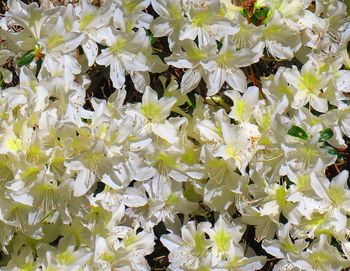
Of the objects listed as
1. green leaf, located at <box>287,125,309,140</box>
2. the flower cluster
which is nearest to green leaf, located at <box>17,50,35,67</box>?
the flower cluster

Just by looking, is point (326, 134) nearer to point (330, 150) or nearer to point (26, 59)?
point (330, 150)

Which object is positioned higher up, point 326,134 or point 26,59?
point 26,59

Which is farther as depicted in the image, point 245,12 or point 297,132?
point 245,12

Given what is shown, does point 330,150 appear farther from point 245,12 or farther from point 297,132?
point 245,12

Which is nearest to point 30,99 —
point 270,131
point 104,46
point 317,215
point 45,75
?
point 45,75

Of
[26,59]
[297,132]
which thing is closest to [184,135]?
[297,132]

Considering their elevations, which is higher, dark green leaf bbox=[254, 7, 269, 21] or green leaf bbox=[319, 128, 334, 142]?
dark green leaf bbox=[254, 7, 269, 21]

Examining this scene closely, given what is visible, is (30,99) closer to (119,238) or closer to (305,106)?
(119,238)

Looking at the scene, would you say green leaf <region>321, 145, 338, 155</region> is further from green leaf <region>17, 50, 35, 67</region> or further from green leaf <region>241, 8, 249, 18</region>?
green leaf <region>17, 50, 35, 67</region>
